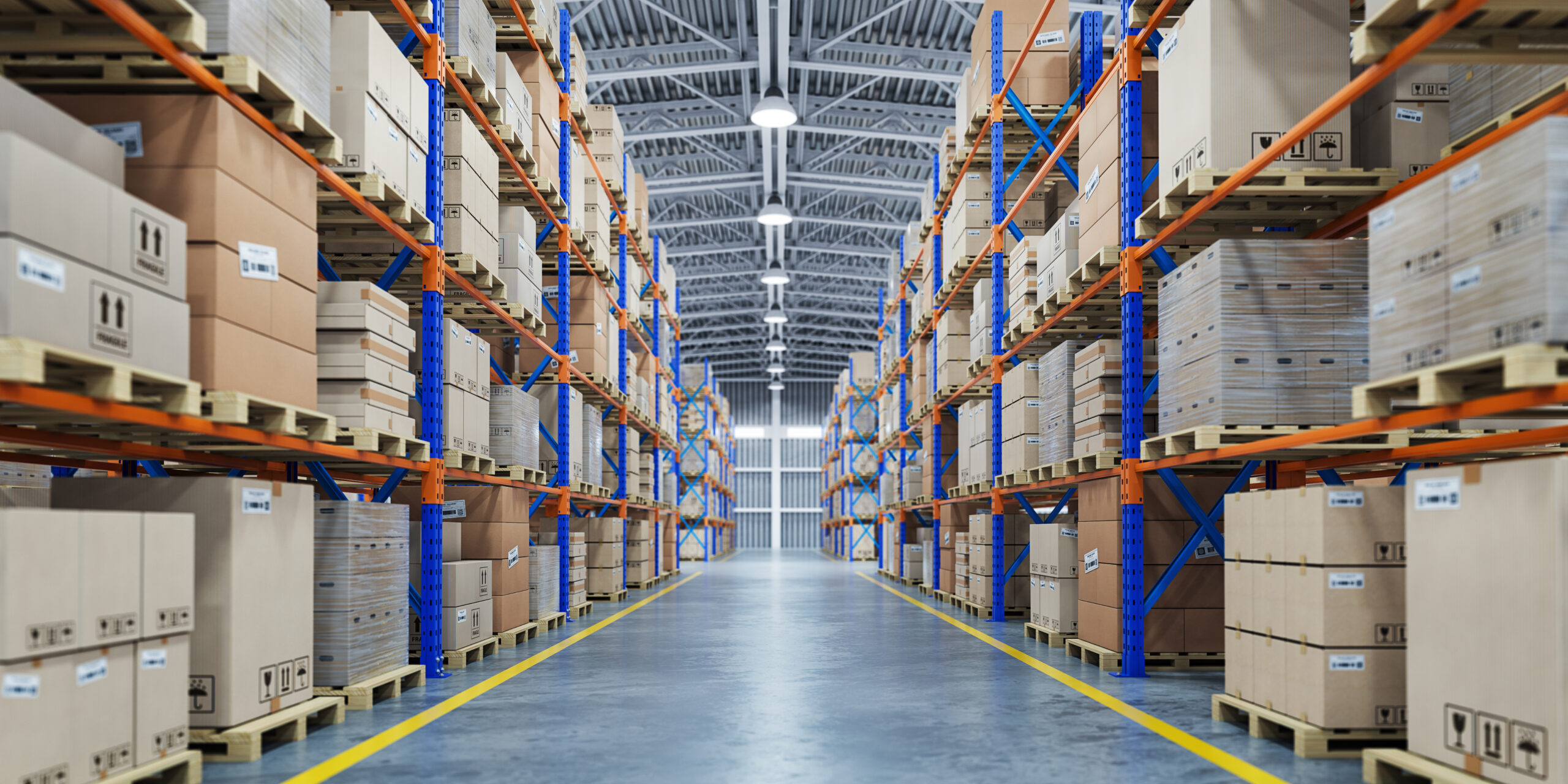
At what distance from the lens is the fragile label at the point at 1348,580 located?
13.3 ft

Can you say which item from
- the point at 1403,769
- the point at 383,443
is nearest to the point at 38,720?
the point at 383,443

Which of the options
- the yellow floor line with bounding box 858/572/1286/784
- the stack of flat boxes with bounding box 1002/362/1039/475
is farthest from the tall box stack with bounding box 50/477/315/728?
the stack of flat boxes with bounding box 1002/362/1039/475

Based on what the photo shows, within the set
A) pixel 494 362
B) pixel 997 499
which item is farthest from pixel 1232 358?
pixel 494 362

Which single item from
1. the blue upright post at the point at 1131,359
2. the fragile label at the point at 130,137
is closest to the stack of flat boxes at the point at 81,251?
the fragile label at the point at 130,137

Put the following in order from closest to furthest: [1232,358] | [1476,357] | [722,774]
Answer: [1476,357], [722,774], [1232,358]

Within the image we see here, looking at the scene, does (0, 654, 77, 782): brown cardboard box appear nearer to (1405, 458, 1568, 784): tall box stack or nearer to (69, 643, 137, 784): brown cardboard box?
(69, 643, 137, 784): brown cardboard box

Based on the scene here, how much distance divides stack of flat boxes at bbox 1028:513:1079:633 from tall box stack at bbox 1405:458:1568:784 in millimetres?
4185

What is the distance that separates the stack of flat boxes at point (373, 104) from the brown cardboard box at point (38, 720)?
2975mm

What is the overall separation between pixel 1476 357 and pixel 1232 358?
77.8 inches

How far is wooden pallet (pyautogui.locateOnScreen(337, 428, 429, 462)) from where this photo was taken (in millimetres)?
5215

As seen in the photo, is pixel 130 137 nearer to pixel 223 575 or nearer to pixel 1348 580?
pixel 223 575

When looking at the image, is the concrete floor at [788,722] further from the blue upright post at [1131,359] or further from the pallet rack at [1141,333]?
the pallet rack at [1141,333]

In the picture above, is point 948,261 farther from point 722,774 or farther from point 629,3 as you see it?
point 722,774

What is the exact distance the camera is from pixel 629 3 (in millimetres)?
16094
